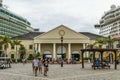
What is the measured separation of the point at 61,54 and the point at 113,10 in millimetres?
66961

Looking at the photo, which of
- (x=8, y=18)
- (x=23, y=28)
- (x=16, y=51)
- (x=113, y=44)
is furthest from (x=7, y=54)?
(x=23, y=28)

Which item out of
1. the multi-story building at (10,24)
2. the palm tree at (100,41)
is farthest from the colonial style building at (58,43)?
the multi-story building at (10,24)

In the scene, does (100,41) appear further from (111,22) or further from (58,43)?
(111,22)

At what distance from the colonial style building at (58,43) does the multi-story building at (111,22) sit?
4975 cm

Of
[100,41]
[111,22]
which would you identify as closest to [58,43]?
[100,41]

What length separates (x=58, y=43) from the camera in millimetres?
90375

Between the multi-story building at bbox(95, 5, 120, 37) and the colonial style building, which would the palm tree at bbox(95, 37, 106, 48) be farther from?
the multi-story building at bbox(95, 5, 120, 37)

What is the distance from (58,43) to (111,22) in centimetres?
6273

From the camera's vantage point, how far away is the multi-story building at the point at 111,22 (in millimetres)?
139738

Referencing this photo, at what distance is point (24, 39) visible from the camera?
94.6 m

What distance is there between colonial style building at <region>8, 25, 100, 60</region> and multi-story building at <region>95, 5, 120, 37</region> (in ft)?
163

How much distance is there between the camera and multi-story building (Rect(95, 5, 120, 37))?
140 m

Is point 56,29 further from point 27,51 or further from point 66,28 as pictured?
point 27,51

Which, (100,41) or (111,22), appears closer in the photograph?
(100,41)
